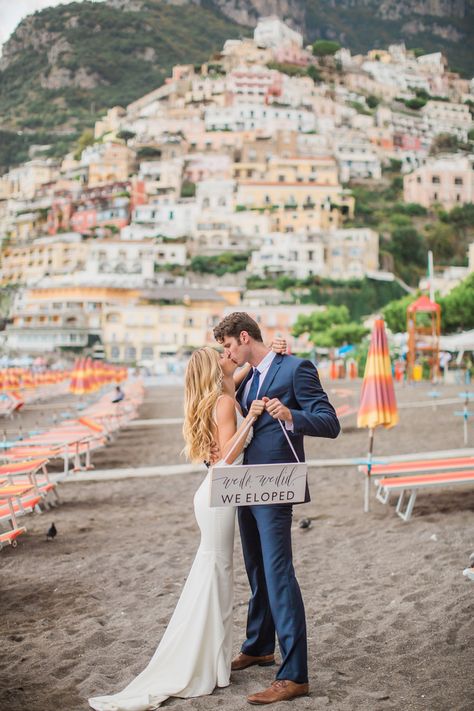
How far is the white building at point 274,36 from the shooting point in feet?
441

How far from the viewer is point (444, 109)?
406ft

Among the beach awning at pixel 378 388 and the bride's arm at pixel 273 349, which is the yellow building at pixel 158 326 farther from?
the bride's arm at pixel 273 349

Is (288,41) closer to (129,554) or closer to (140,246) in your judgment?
(140,246)

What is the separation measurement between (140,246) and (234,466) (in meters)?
74.6

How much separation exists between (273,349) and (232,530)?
2.60 feet

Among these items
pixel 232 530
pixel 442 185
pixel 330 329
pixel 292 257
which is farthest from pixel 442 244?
pixel 232 530

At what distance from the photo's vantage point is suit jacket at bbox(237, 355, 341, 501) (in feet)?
11.4

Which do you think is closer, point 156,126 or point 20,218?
point 20,218

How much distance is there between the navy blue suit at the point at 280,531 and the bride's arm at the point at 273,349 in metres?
0.04

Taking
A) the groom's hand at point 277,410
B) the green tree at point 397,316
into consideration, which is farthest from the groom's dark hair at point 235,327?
the green tree at point 397,316

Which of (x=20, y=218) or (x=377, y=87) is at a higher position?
(x=377, y=87)

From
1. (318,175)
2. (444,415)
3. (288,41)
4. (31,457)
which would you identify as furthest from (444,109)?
(31,457)

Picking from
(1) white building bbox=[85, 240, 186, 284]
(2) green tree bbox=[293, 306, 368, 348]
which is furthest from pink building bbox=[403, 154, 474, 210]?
(2) green tree bbox=[293, 306, 368, 348]

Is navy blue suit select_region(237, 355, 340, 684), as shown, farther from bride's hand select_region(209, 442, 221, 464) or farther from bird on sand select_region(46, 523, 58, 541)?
bird on sand select_region(46, 523, 58, 541)
